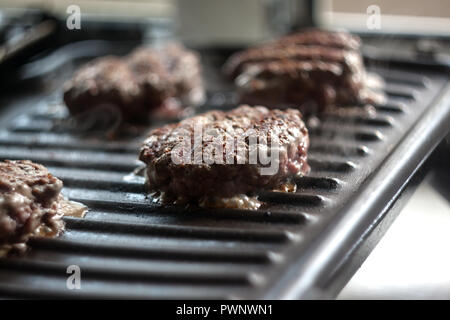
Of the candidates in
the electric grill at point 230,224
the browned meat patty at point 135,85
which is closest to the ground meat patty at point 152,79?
the browned meat patty at point 135,85

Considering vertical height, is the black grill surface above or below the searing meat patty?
below

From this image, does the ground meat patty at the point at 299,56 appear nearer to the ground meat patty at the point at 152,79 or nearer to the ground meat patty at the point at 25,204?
the ground meat patty at the point at 152,79

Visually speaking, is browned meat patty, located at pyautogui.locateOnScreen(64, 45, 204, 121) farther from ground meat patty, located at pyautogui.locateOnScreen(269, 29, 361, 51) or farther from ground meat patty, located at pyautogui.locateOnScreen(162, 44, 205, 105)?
ground meat patty, located at pyautogui.locateOnScreen(269, 29, 361, 51)

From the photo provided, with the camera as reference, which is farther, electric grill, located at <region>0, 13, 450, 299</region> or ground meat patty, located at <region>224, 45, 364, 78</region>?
ground meat patty, located at <region>224, 45, 364, 78</region>

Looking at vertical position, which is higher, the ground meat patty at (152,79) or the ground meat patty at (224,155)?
the ground meat patty at (152,79)

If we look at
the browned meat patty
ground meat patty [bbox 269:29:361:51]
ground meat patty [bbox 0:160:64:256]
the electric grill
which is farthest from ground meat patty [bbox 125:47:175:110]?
ground meat patty [bbox 0:160:64:256]

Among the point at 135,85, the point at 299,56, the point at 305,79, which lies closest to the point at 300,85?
the point at 305,79
